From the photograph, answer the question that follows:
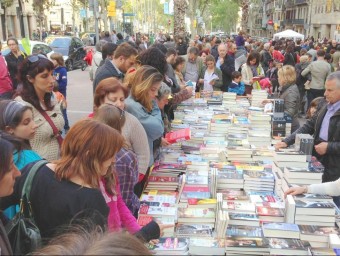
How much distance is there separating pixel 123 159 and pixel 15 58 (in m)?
5.49

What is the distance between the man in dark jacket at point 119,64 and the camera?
14.2ft

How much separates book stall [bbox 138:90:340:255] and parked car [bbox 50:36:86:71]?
13.6 m

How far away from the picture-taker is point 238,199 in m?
2.94

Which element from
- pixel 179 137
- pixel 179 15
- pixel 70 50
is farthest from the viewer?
pixel 70 50

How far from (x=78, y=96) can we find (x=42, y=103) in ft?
27.4

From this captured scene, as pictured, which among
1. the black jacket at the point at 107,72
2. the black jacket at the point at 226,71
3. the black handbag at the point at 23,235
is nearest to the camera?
the black handbag at the point at 23,235

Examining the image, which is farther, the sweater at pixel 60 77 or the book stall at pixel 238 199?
the sweater at pixel 60 77

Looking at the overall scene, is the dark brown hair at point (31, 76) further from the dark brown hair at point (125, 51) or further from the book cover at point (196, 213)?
the book cover at point (196, 213)

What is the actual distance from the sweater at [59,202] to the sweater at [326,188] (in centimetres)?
176

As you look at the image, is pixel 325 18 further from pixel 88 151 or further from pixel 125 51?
pixel 88 151

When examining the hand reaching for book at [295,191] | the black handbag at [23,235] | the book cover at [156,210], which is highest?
the black handbag at [23,235]

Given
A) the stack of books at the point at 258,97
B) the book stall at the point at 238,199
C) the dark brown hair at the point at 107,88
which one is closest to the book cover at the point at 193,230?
the book stall at the point at 238,199

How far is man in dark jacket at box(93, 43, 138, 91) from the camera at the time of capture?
171 inches

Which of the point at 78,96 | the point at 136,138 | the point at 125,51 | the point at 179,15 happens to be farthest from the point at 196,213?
the point at 179,15
